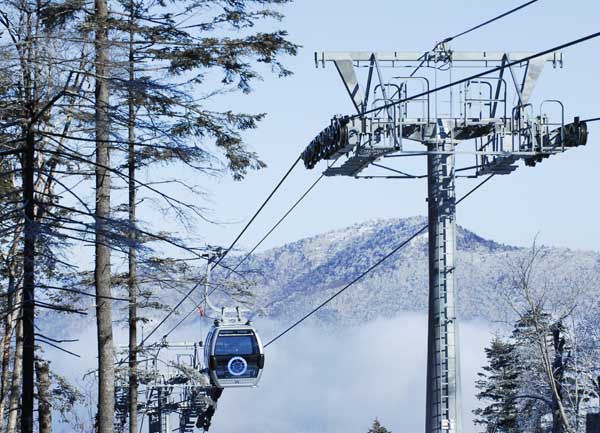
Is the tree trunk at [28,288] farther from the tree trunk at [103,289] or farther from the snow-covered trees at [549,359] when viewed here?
the snow-covered trees at [549,359]

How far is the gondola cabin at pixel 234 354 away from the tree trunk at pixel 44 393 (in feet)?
24.6

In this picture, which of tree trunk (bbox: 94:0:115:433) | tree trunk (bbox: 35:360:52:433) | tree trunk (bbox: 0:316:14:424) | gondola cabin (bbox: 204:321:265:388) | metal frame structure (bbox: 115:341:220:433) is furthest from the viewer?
metal frame structure (bbox: 115:341:220:433)

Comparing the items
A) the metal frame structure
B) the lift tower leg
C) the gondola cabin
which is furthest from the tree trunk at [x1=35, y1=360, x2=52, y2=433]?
the lift tower leg

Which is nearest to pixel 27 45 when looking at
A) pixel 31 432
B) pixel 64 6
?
pixel 31 432

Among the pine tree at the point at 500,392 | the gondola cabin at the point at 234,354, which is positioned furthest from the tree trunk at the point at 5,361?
the pine tree at the point at 500,392

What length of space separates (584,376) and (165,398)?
885 inches

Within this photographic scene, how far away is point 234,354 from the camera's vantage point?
33.2 m

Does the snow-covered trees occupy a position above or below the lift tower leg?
above

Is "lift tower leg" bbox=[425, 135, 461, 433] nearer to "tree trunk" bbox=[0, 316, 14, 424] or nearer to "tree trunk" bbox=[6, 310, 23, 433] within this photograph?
"tree trunk" bbox=[0, 316, 14, 424]

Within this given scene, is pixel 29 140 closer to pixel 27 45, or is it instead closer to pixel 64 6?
pixel 27 45

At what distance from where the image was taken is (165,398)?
47.2 meters

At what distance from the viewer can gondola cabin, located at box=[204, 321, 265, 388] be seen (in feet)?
109

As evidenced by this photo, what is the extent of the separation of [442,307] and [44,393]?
653 inches

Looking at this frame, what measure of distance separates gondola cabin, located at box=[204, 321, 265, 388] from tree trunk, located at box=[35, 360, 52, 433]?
7491 millimetres
